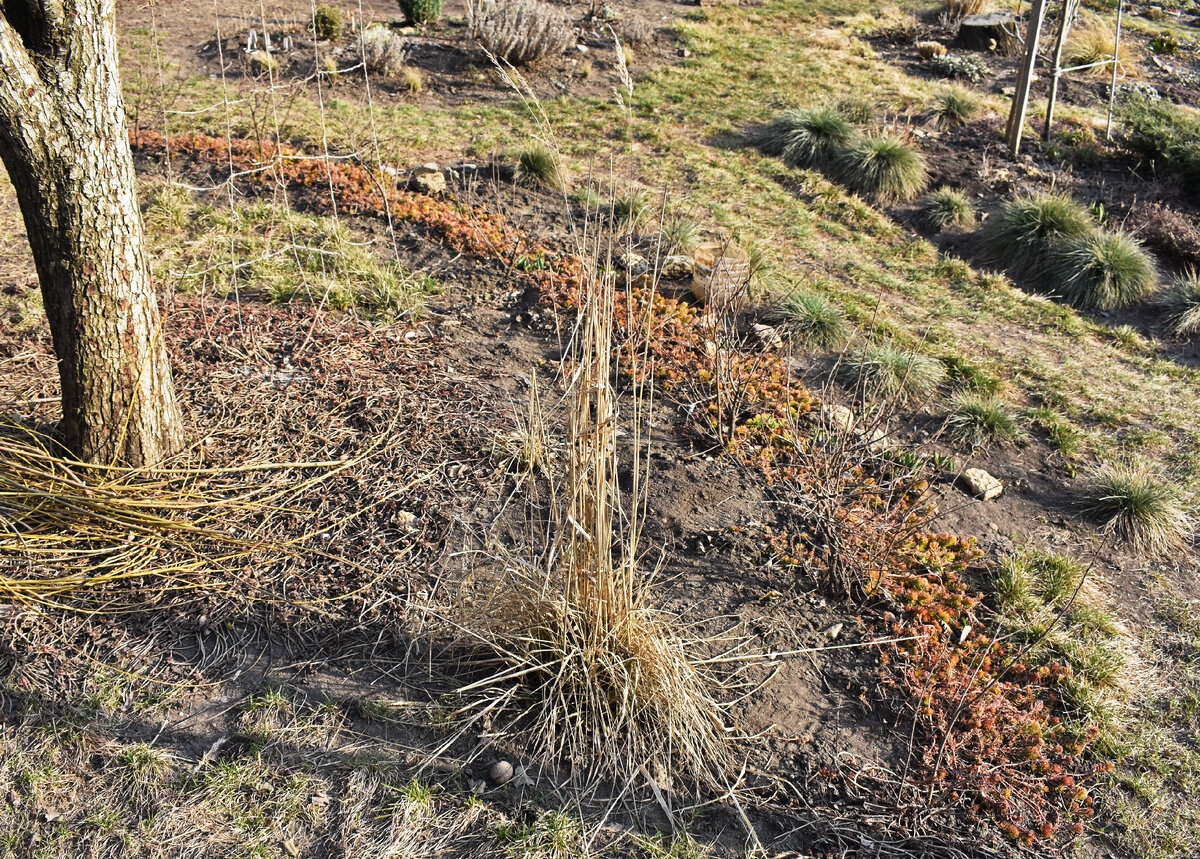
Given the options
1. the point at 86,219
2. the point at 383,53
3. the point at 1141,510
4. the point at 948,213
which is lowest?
the point at 1141,510

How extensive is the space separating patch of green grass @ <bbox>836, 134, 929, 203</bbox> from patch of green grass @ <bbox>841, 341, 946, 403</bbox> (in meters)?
2.76

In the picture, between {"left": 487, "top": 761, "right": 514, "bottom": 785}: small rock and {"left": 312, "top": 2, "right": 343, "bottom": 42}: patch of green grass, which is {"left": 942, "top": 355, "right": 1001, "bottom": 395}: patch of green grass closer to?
{"left": 487, "top": 761, "right": 514, "bottom": 785}: small rock

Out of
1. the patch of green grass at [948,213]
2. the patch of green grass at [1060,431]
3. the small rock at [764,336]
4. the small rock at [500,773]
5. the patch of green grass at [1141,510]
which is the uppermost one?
the patch of green grass at [948,213]

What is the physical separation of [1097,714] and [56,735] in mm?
3680

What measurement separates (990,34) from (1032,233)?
5575mm

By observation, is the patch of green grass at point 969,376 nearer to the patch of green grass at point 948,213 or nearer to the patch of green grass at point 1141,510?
the patch of green grass at point 1141,510

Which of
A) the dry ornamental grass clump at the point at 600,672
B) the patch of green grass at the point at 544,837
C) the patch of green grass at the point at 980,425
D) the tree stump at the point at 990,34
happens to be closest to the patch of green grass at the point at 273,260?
the dry ornamental grass clump at the point at 600,672

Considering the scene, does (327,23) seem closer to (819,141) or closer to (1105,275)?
(819,141)

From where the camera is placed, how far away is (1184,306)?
20.3 feet

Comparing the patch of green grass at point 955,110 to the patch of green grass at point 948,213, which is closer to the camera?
the patch of green grass at point 948,213

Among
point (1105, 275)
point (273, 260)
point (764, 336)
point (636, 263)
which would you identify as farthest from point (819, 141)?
point (273, 260)

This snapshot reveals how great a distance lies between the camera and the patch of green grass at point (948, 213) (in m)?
7.29

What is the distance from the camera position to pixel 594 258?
2.36 m

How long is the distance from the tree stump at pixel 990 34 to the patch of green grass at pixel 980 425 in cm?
790
